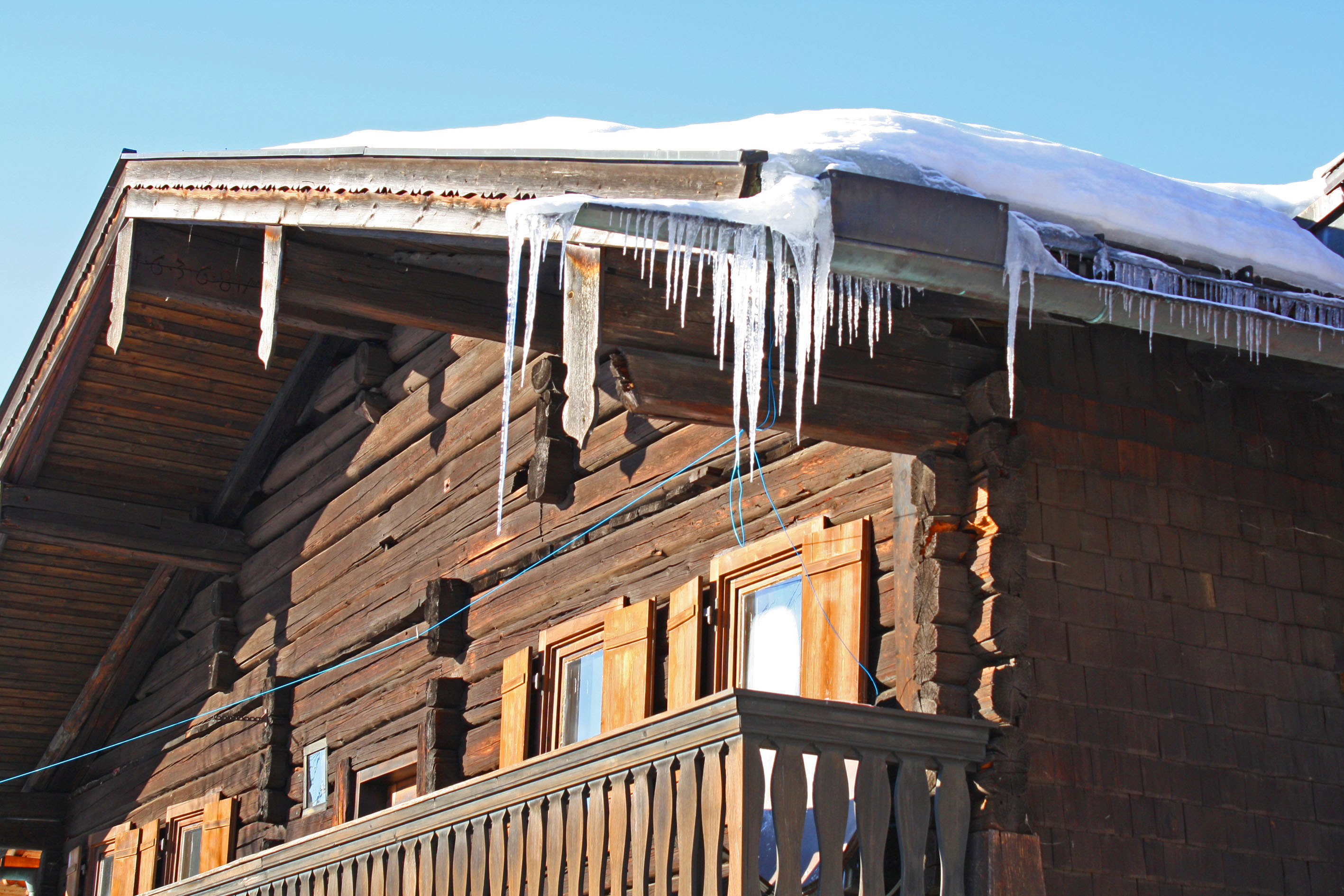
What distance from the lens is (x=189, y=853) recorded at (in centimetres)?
1257

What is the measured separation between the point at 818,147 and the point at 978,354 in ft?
5.27

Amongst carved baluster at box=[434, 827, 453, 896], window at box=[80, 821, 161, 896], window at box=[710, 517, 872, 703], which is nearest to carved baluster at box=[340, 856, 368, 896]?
carved baluster at box=[434, 827, 453, 896]

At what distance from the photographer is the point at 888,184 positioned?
15.9ft

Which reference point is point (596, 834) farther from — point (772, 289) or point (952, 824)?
point (772, 289)

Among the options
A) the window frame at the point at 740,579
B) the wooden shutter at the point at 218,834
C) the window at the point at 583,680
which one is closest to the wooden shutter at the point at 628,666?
the window at the point at 583,680

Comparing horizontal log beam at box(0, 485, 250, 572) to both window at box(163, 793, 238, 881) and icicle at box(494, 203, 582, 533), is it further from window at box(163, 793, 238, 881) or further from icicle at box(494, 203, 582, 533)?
icicle at box(494, 203, 582, 533)

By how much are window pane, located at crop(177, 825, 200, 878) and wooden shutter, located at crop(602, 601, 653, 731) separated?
628cm

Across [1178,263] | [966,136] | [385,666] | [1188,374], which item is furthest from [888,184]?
[385,666]

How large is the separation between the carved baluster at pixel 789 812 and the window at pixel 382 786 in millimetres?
4794

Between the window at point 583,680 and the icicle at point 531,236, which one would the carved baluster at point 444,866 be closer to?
the window at point 583,680

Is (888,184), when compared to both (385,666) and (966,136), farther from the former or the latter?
(385,666)

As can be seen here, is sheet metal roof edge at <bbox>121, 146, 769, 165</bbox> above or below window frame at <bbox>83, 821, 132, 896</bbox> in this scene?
above

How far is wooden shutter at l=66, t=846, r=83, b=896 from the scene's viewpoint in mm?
14562

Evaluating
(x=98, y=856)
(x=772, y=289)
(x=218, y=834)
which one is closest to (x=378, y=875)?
(x=772, y=289)
